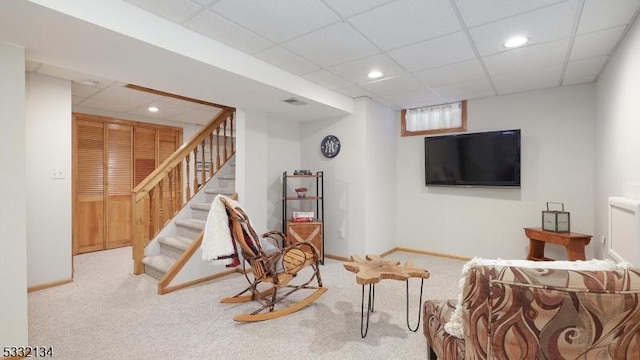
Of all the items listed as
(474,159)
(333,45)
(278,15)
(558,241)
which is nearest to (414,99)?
(474,159)

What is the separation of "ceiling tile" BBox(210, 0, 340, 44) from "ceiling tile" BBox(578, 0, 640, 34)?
1.69 metres

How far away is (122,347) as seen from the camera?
212 cm

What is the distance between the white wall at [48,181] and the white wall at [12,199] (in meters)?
1.63

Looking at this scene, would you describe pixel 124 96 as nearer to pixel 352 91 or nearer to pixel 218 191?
pixel 218 191

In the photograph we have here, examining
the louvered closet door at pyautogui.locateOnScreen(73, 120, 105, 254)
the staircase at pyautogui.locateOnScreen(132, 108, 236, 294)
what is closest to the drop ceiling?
the staircase at pyautogui.locateOnScreen(132, 108, 236, 294)

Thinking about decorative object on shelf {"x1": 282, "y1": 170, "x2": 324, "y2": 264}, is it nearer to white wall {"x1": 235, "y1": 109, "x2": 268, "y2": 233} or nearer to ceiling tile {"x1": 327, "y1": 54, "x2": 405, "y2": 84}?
white wall {"x1": 235, "y1": 109, "x2": 268, "y2": 233}

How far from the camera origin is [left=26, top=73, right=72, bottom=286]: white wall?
3.23m

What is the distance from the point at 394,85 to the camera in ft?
11.7

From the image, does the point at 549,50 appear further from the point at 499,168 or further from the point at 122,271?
the point at 122,271

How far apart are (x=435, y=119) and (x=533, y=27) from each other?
92.9 inches

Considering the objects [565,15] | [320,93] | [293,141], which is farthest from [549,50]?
[293,141]

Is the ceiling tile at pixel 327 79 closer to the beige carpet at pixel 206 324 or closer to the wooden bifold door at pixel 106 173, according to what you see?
the beige carpet at pixel 206 324

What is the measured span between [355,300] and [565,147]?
3.17 meters

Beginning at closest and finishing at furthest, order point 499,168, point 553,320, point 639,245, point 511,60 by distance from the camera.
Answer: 1. point 553,320
2. point 639,245
3. point 511,60
4. point 499,168
